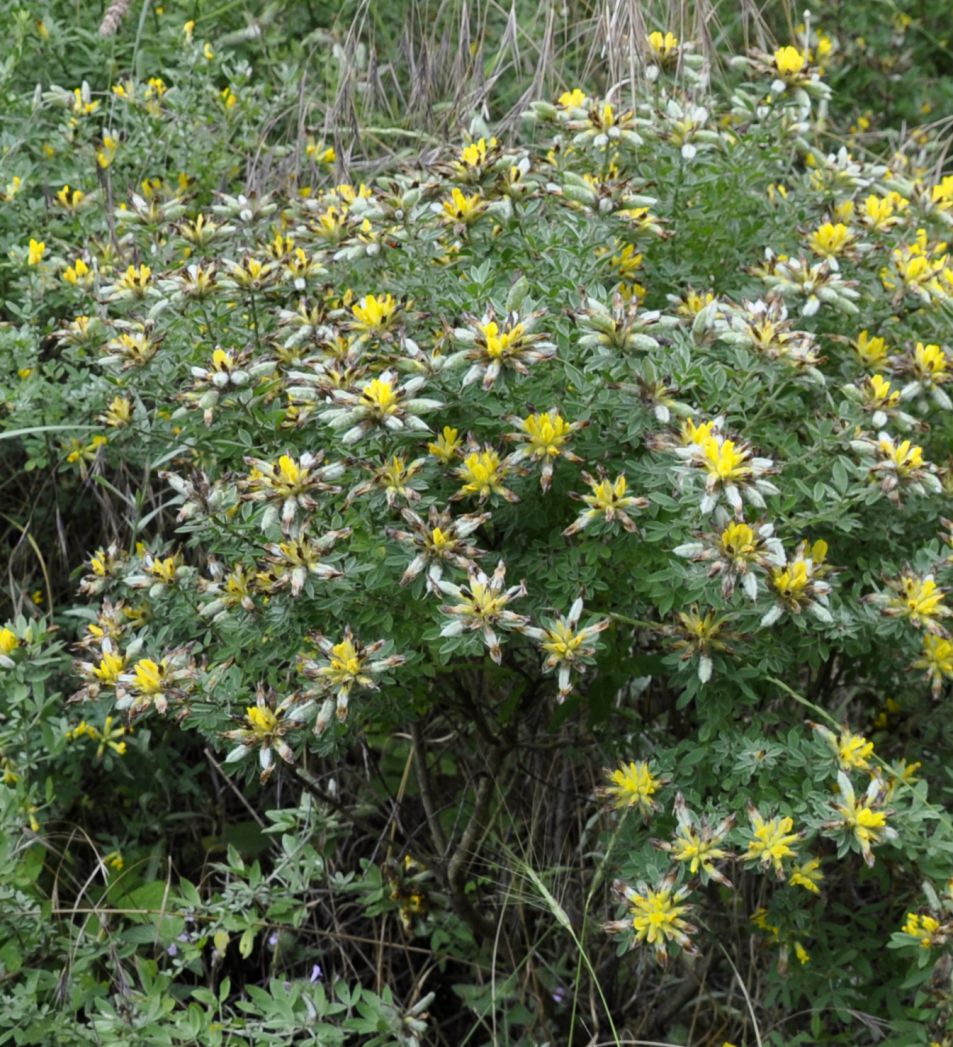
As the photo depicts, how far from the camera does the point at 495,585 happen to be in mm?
2072

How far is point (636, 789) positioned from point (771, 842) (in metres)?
0.24

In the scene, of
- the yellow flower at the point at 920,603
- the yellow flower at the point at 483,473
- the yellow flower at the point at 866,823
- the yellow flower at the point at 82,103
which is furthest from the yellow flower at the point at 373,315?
the yellow flower at the point at 82,103

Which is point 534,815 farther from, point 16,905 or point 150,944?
point 16,905

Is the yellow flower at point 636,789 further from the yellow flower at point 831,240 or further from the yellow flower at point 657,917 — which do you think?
the yellow flower at point 831,240

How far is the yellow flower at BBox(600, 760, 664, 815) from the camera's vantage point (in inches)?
90.3

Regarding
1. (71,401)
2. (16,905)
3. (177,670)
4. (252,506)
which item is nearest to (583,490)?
(252,506)

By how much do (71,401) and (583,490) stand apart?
1.14m

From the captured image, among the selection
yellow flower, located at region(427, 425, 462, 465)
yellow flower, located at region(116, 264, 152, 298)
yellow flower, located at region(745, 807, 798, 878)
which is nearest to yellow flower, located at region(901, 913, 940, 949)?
yellow flower, located at region(745, 807, 798, 878)

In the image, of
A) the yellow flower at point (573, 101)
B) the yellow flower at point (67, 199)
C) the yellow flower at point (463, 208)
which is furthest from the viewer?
the yellow flower at point (67, 199)

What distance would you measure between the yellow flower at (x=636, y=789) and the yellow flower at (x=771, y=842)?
18cm

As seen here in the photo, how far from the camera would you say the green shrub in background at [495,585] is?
219cm

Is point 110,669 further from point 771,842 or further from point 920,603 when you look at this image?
point 920,603

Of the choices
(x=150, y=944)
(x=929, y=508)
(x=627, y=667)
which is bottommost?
(x=150, y=944)

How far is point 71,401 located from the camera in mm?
2867
